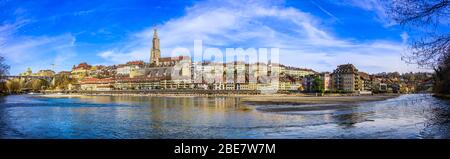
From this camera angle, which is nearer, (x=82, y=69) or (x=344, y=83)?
(x=82, y=69)

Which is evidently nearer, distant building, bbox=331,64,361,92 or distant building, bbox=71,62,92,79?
distant building, bbox=71,62,92,79

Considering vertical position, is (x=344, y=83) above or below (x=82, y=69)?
below

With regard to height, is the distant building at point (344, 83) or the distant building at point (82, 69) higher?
the distant building at point (82, 69)

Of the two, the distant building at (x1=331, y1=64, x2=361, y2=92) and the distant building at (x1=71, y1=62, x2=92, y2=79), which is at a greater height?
the distant building at (x1=71, y1=62, x2=92, y2=79)

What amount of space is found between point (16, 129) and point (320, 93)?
109 ft

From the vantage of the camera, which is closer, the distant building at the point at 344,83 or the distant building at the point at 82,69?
the distant building at the point at 82,69
